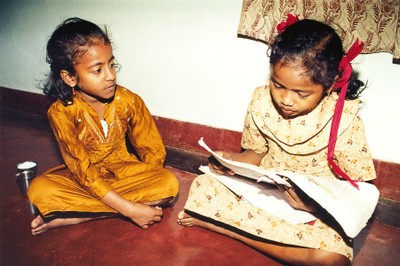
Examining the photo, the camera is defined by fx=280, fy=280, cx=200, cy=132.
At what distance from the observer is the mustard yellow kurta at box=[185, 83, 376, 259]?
4.30 ft

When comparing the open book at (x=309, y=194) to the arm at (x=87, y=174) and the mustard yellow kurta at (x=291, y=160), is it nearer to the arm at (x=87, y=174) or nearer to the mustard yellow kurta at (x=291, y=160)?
the mustard yellow kurta at (x=291, y=160)

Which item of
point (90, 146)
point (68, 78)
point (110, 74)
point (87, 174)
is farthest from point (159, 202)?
point (68, 78)

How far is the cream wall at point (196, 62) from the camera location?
1720 millimetres

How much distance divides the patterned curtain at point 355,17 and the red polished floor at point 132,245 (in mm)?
1104

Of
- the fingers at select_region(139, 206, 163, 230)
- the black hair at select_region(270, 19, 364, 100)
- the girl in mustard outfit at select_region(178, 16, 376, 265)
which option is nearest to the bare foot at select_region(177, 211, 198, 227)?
the girl in mustard outfit at select_region(178, 16, 376, 265)

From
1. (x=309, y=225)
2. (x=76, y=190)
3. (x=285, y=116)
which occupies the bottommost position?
(x=76, y=190)

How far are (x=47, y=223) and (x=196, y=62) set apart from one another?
151 centimetres

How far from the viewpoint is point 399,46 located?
1.54 metres

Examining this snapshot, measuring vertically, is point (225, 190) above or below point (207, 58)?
below

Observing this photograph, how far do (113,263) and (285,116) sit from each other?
1.18m

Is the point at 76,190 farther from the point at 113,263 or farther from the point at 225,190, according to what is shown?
the point at 225,190

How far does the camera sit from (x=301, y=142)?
147cm

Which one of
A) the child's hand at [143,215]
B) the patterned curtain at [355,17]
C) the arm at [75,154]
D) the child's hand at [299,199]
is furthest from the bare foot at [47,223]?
the patterned curtain at [355,17]

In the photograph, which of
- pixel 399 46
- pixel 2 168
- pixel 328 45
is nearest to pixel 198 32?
pixel 328 45
